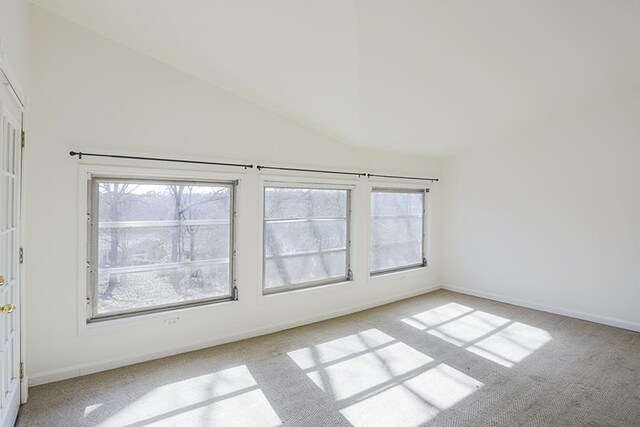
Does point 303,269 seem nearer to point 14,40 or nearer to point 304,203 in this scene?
point 304,203

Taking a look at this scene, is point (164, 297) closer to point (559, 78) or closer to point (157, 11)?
point (157, 11)

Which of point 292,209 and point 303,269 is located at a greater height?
point 292,209

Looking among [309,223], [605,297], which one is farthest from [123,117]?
[605,297]

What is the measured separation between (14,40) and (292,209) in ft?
8.60

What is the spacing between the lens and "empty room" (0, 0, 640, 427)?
7.55 feet

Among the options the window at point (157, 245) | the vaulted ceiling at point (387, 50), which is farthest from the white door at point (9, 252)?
the vaulted ceiling at point (387, 50)

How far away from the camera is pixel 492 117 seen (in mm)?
3969

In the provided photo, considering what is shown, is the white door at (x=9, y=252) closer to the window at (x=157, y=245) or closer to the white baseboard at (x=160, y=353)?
the white baseboard at (x=160, y=353)

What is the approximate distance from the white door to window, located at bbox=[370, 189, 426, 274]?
3.66 metres

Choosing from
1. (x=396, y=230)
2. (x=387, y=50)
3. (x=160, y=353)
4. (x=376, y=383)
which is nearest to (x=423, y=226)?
(x=396, y=230)

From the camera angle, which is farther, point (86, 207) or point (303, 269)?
point (303, 269)

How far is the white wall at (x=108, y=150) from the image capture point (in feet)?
8.47

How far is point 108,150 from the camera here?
2799mm

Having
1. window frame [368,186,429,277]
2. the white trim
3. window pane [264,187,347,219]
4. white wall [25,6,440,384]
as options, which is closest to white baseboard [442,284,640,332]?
window frame [368,186,429,277]
